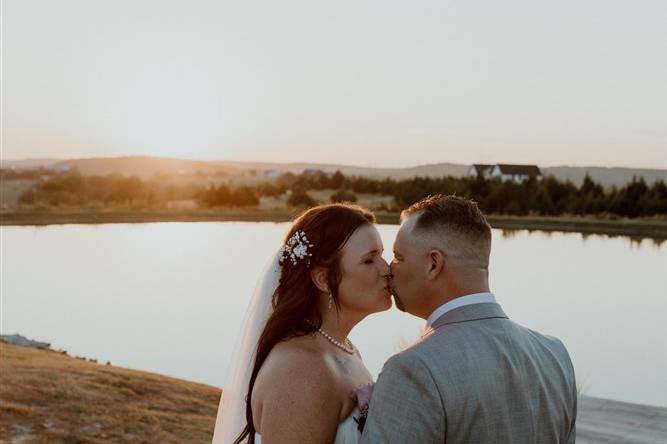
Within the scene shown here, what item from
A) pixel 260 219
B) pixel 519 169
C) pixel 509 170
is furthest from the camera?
pixel 519 169

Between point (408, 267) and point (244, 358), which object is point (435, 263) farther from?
point (244, 358)

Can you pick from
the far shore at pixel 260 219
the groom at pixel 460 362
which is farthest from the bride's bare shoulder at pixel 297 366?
the far shore at pixel 260 219

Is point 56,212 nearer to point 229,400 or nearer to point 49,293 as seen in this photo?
point 49,293

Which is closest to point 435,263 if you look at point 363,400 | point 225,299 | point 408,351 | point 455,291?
point 455,291

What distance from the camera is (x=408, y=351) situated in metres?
1.86

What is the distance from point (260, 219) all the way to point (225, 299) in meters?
21.5

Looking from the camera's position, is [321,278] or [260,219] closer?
[321,278]

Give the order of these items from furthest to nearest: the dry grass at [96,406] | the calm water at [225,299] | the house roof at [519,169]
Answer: the house roof at [519,169], the calm water at [225,299], the dry grass at [96,406]

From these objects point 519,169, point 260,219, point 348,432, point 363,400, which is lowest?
point 260,219

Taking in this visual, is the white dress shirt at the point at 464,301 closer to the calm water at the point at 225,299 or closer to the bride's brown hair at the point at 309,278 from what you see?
the bride's brown hair at the point at 309,278

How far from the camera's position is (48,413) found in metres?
6.72

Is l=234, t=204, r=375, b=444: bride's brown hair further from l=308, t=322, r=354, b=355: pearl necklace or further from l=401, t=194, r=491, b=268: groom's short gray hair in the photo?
l=401, t=194, r=491, b=268: groom's short gray hair

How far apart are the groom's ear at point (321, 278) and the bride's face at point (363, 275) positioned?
0.15ft

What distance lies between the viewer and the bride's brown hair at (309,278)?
8.22 ft
